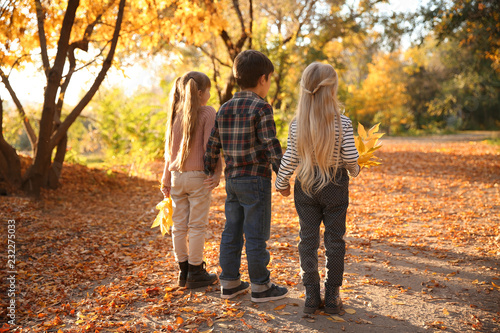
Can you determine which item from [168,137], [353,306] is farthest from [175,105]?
[353,306]

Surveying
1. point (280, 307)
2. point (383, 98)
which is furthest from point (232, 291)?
point (383, 98)

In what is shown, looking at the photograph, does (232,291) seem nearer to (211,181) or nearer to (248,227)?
(248,227)

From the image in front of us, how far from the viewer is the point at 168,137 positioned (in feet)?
11.6

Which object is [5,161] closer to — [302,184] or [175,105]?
[175,105]

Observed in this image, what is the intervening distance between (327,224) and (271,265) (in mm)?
1379

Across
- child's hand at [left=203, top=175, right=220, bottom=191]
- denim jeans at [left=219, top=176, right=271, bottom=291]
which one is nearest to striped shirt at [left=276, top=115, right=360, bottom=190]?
denim jeans at [left=219, top=176, right=271, bottom=291]

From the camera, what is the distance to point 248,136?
3049 mm

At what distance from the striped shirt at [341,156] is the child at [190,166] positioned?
660 mm

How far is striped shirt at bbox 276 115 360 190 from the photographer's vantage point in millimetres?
2842

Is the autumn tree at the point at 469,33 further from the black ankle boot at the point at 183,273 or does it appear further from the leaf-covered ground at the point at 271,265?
the black ankle boot at the point at 183,273

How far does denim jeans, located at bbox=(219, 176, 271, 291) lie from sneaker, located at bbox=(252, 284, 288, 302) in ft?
0.13

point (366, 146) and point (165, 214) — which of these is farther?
point (165, 214)

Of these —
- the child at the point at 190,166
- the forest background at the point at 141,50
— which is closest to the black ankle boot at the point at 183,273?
the child at the point at 190,166

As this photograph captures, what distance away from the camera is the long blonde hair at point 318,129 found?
9.19ft
